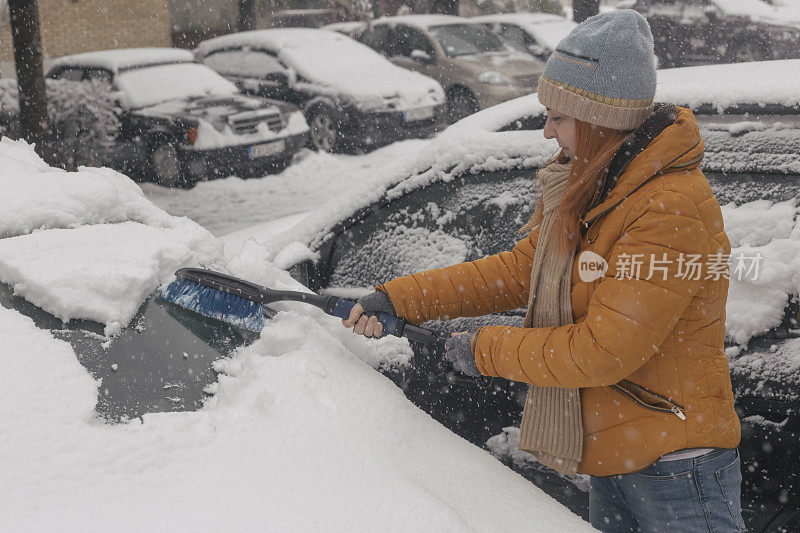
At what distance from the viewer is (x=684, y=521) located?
1538 mm

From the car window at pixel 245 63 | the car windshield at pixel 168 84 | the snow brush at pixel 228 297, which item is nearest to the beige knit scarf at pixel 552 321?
the snow brush at pixel 228 297

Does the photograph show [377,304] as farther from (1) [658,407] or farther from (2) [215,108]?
(2) [215,108]

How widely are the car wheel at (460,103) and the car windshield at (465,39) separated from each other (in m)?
0.66

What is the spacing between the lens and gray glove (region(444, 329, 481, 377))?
161 cm

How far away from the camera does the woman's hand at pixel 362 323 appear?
177 centimetres

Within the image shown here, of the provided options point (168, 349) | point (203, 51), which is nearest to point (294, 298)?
point (168, 349)

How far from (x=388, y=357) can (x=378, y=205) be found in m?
0.72

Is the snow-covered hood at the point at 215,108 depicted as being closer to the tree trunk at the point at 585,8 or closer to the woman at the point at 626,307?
the tree trunk at the point at 585,8

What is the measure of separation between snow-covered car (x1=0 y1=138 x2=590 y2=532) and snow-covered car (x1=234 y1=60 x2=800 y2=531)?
61 centimetres

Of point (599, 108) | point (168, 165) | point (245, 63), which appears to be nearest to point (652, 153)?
point (599, 108)

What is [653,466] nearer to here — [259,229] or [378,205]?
[378,205]

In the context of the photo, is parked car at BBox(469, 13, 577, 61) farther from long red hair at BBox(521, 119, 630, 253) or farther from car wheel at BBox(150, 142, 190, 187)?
long red hair at BBox(521, 119, 630, 253)

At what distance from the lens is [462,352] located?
1612mm

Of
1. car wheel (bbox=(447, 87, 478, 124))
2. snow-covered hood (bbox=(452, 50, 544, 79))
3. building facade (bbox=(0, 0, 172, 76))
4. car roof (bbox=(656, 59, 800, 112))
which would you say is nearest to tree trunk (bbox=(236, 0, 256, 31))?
building facade (bbox=(0, 0, 172, 76))
